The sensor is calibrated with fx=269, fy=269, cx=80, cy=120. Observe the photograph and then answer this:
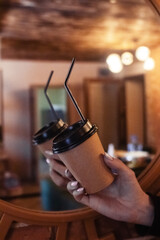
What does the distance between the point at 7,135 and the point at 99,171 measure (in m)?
3.59

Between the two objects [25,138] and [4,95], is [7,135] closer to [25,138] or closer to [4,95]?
[25,138]

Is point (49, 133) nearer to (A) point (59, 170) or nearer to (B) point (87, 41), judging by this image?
(A) point (59, 170)

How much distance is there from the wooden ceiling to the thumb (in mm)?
607

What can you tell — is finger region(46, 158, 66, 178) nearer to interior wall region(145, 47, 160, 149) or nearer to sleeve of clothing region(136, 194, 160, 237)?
sleeve of clothing region(136, 194, 160, 237)

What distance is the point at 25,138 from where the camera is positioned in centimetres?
394

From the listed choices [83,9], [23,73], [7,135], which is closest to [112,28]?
[83,9]

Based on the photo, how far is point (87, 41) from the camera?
255 centimetres

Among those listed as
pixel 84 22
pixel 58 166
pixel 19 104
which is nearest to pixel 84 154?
pixel 58 166

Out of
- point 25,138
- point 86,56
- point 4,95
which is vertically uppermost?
point 86,56

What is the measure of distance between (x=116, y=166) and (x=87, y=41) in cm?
219

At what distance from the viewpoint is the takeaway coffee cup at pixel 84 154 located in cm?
46

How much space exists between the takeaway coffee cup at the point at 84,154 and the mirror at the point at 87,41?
58 cm

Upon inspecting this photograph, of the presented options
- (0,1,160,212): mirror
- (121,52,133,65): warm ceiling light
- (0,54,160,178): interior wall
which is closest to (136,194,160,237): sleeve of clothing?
(0,1,160,212): mirror

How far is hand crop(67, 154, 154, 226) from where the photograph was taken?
0.55 meters
